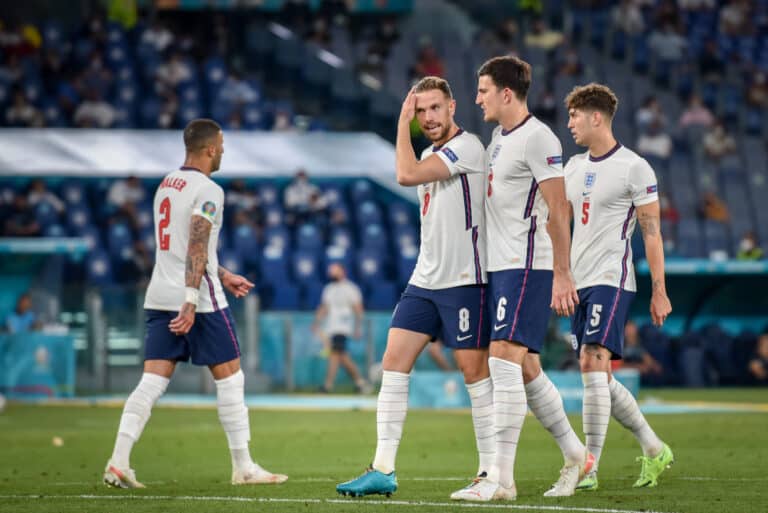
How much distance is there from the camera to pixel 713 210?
93.6 ft

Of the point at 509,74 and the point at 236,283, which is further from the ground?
the point at 509,74

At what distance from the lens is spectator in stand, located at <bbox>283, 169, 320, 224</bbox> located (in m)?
27.1

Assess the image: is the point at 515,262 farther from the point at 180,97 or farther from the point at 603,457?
the point at 180,97

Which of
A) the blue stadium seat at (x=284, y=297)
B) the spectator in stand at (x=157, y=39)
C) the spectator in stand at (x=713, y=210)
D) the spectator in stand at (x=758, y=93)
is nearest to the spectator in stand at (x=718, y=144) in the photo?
the spectator in stand at (x=758, y=93)

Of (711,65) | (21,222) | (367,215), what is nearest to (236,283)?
(21,222)

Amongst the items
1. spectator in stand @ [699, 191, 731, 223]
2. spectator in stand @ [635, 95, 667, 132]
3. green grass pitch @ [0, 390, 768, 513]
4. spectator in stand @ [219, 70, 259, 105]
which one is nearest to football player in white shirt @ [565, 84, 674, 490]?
green grass pitch @ [0, 390, 768, 513]

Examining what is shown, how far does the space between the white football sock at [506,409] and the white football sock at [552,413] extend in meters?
0.35

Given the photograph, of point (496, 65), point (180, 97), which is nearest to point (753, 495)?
point (496, 65)

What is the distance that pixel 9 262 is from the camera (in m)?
23.2

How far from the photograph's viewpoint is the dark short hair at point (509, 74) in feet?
27.1

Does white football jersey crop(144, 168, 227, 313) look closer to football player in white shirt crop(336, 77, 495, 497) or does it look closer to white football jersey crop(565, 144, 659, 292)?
football player in white shirt crop(336, 77, 495, 497)

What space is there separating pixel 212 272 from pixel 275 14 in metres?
24.8

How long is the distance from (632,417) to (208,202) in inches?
122

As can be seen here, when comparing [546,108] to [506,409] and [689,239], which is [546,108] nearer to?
[689,239]
